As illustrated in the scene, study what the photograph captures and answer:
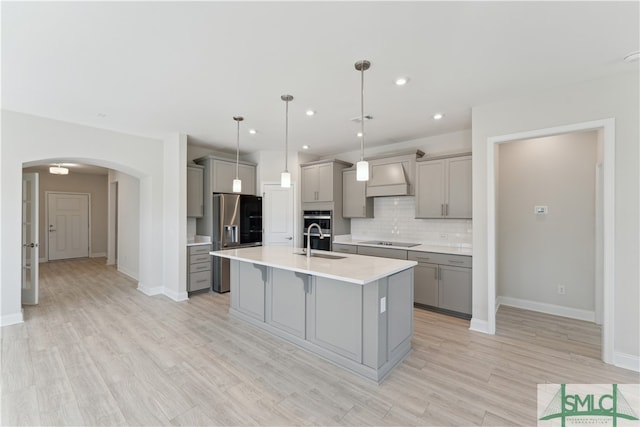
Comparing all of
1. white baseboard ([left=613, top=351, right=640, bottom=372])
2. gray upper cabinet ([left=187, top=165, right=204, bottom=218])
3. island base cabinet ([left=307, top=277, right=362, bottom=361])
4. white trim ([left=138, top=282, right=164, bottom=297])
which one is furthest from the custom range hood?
white trim ([left=138, top=282, right=164, bottom=297])

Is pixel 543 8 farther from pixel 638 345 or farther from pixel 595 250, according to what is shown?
pixel 595 250

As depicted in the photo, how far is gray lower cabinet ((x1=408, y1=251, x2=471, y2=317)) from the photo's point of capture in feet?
12.2

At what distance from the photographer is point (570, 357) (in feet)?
9.03

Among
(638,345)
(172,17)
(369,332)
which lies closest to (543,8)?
(172,17)

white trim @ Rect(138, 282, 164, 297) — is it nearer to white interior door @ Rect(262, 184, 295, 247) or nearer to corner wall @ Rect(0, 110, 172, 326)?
corner wall @ Rect(0, 110, 172, 326)

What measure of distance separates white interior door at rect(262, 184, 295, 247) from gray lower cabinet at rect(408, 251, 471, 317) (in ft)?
8.45

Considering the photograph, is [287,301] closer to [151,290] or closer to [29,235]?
[151,290]

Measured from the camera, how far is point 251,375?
96.3 inches

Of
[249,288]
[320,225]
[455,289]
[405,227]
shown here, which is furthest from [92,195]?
[455,289]

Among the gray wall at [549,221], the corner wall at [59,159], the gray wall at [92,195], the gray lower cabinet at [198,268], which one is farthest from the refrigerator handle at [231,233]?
the gray wall at [92,195]

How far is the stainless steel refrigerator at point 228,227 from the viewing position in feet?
16.3

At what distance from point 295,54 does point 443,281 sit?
3.38 m

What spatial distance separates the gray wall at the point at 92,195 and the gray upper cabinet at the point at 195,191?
238 inches

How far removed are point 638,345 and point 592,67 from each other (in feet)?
8.41
